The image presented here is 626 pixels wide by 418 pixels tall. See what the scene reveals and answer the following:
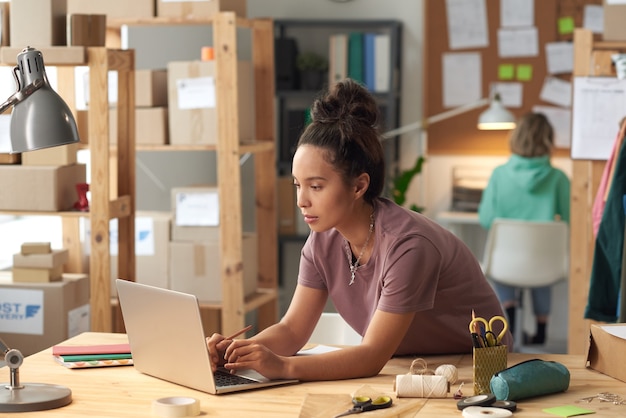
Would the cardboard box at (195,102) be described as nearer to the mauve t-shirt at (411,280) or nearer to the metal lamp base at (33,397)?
the mauve t-shirt at (411,280)

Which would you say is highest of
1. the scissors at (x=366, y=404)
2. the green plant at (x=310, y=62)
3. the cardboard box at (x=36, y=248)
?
the green plant at (x=310, y=62)

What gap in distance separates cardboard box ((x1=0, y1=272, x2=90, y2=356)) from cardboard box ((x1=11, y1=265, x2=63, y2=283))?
0.08ft

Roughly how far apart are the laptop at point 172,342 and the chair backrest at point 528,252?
3.18 metres

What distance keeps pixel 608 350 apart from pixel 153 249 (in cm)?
264

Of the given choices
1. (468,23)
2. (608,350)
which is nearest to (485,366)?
(608,350)

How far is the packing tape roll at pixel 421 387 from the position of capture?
7.08 feet

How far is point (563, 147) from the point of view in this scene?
6.16 meters

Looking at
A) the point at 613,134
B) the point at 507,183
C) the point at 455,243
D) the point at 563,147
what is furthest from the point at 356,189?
the point at 563,147

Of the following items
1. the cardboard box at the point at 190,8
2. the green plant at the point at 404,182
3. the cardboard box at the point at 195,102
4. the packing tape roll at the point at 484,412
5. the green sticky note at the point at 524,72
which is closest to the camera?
the packing tape roll at the point at 484,412

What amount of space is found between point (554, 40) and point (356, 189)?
4041 millimetres

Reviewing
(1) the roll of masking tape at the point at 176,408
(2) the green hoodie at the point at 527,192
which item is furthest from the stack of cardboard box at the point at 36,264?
(2) the green hoodie at the point at 527,192

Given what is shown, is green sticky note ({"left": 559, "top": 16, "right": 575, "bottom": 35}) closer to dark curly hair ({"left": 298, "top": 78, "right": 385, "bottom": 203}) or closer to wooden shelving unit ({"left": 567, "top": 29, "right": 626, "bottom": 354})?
wooden shelving unit ({"left": 567, "top": 29, "right": 626, "bottom": 354})

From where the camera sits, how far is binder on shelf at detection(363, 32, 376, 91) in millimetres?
6008

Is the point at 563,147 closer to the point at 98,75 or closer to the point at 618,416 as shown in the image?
the point at 98,75
